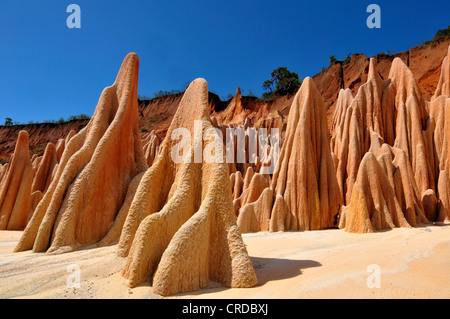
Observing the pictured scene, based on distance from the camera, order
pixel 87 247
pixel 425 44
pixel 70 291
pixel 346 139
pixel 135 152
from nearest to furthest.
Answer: pixel 70 291
pixel 87 247
pixel 135 152
pixel 346 139
pixel 425 44

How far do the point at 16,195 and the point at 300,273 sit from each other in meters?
13.8

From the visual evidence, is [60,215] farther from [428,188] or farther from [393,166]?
[428,188]

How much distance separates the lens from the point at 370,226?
7574mm

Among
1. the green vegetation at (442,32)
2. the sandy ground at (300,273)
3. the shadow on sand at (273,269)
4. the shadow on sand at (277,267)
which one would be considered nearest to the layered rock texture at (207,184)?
the shadow on sand at (273,269)

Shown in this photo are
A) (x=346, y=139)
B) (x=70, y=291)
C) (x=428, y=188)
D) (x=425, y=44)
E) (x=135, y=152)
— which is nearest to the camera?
(x=70, y=291)

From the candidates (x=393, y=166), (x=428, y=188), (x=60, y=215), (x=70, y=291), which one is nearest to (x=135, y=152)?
(x=60, y=215)

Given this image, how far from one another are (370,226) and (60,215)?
8.13 m

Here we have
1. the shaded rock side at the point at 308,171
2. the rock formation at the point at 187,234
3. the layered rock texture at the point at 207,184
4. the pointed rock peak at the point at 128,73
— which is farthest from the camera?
the shaded rock side at the point at 308,171

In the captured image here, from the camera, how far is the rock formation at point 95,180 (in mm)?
5957

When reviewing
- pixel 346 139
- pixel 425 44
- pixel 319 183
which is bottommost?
pixel 319 183

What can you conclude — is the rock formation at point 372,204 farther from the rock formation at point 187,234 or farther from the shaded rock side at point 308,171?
the rock formation at point 187,234

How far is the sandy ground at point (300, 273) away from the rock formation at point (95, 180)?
57 cm

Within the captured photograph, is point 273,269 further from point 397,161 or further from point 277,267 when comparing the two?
point 397,161

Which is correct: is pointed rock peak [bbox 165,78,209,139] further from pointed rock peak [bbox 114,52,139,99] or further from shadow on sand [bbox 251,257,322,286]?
pointed rock peak [bbox 114,52,139,99]
